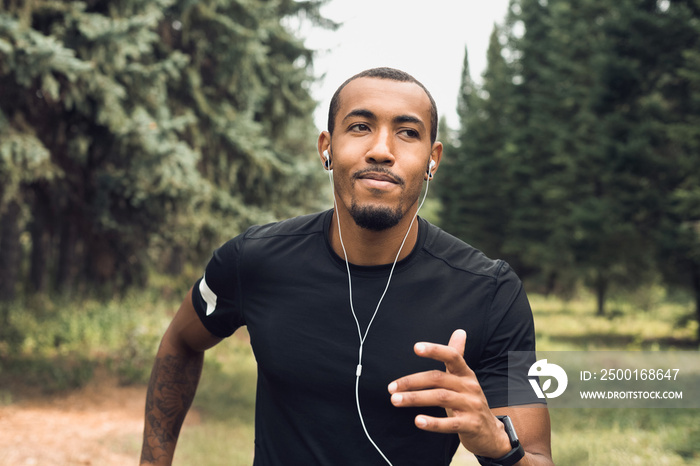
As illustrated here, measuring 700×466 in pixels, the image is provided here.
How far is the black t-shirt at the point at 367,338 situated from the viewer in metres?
2.45

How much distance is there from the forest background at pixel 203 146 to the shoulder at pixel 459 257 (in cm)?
789

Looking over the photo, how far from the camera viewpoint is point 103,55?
404 inches

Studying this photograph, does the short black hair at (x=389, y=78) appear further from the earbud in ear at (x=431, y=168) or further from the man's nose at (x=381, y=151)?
the man's nose at (x=381, y=151)

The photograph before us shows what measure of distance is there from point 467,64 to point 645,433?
57706 millimetres

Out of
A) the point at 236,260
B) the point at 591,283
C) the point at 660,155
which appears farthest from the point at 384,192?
the point at 591,283

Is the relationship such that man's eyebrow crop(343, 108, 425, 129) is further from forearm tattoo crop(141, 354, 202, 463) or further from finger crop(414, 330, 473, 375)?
forearm tattoo crop(141, 354, 202, 463)

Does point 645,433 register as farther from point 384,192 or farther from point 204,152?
point 204,152

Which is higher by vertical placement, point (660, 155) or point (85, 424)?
point (660, 155)

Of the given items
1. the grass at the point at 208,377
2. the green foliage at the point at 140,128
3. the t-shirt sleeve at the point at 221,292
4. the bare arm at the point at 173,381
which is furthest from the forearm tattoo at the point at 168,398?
the green foliage at the point at 140,128

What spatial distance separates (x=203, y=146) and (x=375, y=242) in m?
14.1

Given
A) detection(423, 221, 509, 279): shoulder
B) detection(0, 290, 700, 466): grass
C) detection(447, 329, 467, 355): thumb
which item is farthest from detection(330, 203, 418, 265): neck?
detection(0, 290, 700, 466): grass

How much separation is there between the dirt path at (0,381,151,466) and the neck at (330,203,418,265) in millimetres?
6492

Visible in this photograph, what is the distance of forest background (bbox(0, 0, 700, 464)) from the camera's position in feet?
33.8

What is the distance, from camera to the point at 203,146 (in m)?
16.1
